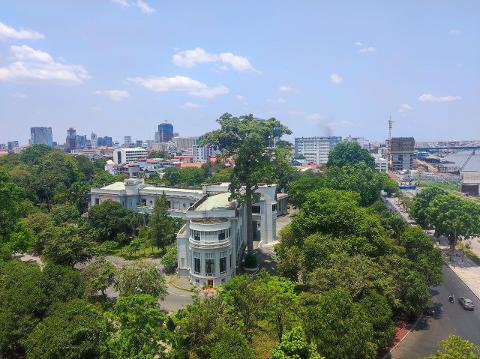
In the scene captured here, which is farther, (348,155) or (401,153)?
(401,153)

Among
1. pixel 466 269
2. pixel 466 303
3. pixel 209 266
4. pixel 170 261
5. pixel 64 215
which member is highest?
pixel 64 215

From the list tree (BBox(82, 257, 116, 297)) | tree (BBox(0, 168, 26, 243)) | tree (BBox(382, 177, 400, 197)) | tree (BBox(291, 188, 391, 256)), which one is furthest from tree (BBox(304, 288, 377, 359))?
tree (BBox(382, 177, 400, 197))

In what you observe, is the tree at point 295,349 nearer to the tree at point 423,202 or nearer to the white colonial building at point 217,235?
the white colonial building at point 217,235

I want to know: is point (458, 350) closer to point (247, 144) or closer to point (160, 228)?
point (247, 144)

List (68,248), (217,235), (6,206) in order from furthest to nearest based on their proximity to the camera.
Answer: (6,206), (217,235), (68,248)

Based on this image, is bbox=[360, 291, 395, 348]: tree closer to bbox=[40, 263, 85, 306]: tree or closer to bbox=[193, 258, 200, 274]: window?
bbox=[193, 258, 200, 274]: window

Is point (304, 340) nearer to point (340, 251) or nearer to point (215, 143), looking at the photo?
point (340, 251)

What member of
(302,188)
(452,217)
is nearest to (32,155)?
(302,188)
